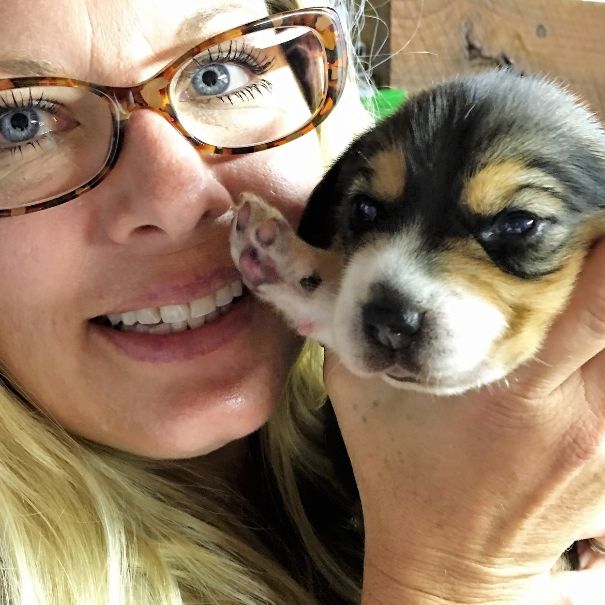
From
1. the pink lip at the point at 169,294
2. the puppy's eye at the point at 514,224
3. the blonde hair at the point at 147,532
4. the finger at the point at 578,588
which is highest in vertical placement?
the puppy's eye at the point at 514,224

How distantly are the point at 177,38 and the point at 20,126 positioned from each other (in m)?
0.29

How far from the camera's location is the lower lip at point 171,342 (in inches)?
48.1

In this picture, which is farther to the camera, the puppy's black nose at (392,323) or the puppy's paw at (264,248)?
the puppy's paw at (264,248)

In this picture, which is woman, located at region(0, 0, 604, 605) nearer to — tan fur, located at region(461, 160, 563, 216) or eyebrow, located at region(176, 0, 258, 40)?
eyebrow, located at region(176, 0, 258, 40)

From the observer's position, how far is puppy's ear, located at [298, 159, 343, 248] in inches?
55.1

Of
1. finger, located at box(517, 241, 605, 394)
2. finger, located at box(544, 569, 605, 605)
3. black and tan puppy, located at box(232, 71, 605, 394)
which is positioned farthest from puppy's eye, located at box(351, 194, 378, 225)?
finger, located at box(544, 569, 605, 605)

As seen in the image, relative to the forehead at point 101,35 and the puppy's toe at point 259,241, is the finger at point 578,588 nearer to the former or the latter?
the puppy's toe at point 259,241

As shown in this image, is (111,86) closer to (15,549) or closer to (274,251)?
(274,251)

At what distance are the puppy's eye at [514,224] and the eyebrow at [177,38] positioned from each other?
0.57 metres

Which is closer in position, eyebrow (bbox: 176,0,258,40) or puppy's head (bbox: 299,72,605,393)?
puppy's head (bbox: 299,72,605,393)

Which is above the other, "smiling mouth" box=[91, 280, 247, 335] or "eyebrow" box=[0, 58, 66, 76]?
"eyebrow" box=[0, 58, 66, 76]

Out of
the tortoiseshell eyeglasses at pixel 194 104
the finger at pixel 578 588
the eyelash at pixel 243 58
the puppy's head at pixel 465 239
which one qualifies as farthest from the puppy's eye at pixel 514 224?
the finger at pixel 578 588

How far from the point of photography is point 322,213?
4.65 feet

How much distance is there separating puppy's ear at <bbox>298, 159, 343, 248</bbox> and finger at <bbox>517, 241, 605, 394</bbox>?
46 cm
